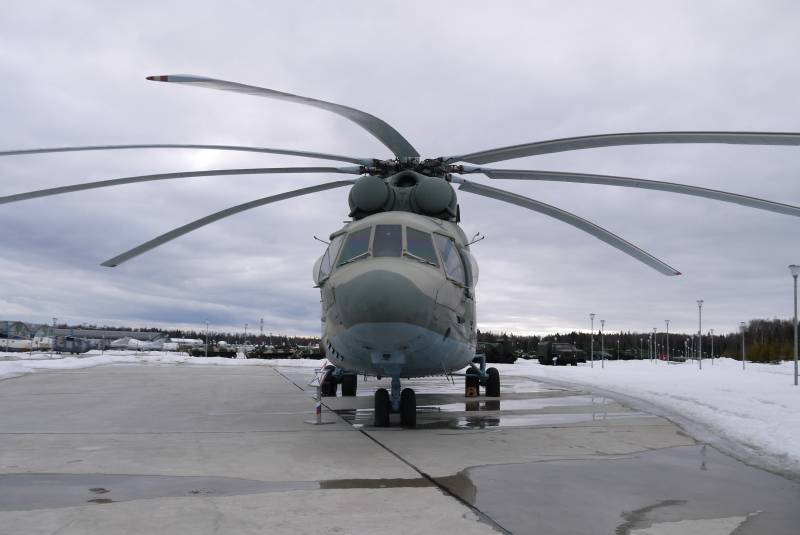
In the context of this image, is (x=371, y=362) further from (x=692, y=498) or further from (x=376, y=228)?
(x=692, y=498)

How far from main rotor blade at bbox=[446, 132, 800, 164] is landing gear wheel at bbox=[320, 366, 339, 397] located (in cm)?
631

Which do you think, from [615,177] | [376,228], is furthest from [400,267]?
[615,177]

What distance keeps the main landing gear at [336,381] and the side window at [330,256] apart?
4053mm

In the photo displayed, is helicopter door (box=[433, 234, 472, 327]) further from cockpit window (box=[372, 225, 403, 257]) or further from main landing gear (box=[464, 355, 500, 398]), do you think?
main landing gear (box=[464, 355, 500, 398])

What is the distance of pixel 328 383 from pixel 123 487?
31.5 feet

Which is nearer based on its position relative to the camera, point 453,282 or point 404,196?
point 453,282

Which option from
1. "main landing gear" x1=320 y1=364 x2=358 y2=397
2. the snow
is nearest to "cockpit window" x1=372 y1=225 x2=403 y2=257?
the snow

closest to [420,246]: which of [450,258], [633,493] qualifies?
[450,258]

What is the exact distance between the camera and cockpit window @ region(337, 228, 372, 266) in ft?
30.3

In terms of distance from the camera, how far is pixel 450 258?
392 inches

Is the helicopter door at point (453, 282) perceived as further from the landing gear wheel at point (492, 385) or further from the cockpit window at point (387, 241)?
the landing gear wheel at point (492, 385)

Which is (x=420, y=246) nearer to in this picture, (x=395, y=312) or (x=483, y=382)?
(x=395, y=312)

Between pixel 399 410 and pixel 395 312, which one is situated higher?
pixel 395 312

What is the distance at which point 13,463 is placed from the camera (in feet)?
20.2
